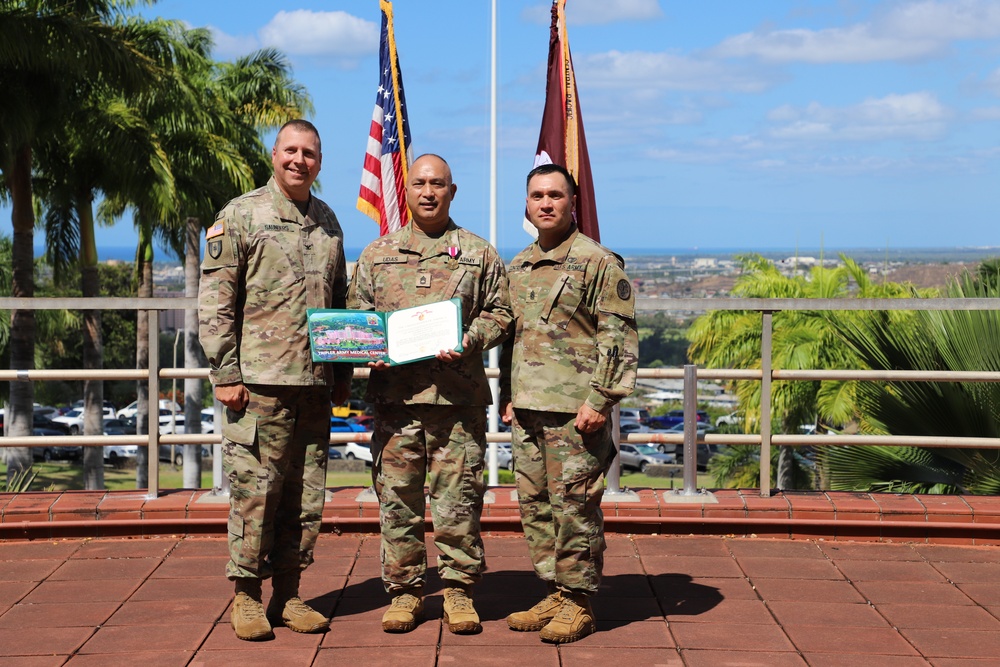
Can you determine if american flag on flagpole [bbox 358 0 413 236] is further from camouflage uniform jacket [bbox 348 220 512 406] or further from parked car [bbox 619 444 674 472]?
parked car [bbox 619 444 674 472]

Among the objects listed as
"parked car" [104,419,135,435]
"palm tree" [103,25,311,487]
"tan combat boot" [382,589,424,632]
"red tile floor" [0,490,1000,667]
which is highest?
"palm tree" [103,25,311,487]

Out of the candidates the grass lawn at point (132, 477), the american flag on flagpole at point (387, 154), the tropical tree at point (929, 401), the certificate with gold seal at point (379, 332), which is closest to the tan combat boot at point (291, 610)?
the certificate with gold seal at point (379, 332)

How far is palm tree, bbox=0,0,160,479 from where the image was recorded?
61.6 ft

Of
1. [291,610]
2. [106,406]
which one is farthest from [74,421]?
[291,610]

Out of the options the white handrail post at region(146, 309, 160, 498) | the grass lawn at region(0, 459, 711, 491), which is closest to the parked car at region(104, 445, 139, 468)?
the grass lawn at region(0, 459, 711, 491)

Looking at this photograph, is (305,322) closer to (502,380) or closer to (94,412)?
(502,380)

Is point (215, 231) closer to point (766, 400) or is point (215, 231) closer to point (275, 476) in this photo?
point (275, 476)

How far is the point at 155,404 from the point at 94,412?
22.4 meters

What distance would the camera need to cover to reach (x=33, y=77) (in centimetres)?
2131

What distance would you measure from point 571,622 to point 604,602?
1.73 feet

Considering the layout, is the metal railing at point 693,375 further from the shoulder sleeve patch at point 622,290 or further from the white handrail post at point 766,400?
the shoulder sleeve patch at point 622,290

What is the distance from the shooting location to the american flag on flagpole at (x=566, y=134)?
20.6ft

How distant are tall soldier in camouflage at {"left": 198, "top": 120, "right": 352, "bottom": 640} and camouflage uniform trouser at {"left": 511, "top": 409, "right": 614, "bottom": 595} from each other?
837 millimetres

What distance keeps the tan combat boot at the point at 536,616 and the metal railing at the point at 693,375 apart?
3.50ft
